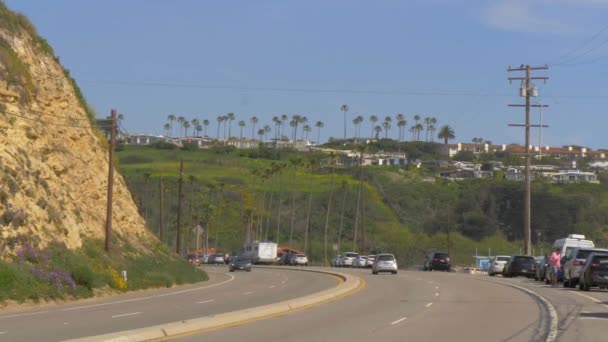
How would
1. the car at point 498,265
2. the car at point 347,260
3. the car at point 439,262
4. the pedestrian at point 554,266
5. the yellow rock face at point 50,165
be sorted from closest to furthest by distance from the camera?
the yellow rock face at point 50,165 < the pedestrian at point 554,266 < the car at point 498,265 < the car at point 439,262 < the car at point 347,260

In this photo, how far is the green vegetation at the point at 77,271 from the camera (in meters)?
34.0

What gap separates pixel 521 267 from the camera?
60.4m

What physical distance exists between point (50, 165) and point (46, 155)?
0.53m

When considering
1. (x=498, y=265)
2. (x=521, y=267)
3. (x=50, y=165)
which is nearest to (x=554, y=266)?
(x=521, y=267)

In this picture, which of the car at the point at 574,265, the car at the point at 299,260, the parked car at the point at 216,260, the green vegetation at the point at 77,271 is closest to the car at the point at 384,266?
the green vegetation at the point at 77,271

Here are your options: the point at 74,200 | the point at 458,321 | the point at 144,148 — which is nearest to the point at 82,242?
the point at 74,200

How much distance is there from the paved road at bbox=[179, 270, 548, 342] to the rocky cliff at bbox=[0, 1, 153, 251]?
15032mm

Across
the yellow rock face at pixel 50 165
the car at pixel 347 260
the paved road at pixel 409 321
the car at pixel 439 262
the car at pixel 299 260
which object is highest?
the yellow rock face at pixel 50 165

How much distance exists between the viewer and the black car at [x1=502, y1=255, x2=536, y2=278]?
60.0m

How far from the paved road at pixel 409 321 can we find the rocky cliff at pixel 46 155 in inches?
592

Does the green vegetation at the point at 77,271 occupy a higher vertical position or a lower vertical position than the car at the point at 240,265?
higher

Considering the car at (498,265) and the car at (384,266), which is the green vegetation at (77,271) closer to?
the car at (384,266)

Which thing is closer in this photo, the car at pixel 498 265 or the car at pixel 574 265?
the car at pixel 574 265

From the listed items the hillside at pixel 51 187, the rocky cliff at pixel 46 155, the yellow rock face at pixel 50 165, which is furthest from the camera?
the rocky cliff at pixel 46 155
